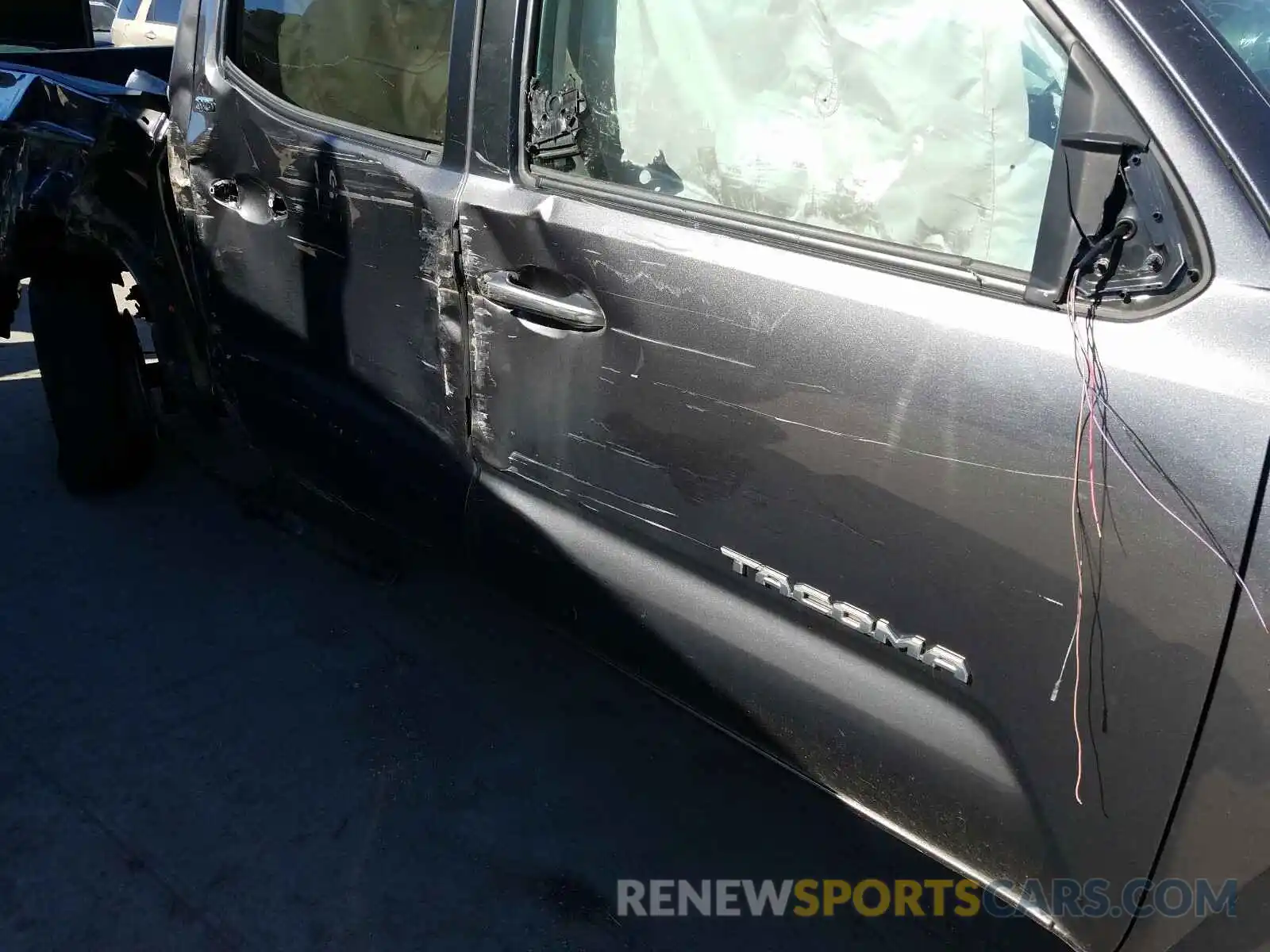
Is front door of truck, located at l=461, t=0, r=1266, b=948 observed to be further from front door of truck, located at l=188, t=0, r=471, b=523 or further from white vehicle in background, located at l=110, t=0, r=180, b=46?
white vehicle in background, located at l=110, t=0, r=180, b=46

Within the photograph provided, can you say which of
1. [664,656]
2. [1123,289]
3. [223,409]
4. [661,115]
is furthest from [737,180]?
[223,409]

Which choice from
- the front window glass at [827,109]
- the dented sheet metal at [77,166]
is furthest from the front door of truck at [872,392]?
the dented sheet metal at [77,166]

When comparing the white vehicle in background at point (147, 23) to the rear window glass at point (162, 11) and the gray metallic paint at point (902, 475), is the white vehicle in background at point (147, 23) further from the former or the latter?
the gray metallic paint at point (902, 475)

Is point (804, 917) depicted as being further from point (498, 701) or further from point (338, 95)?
point (338, 95)

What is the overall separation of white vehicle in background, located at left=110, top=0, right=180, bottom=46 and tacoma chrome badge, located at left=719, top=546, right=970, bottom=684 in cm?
1278

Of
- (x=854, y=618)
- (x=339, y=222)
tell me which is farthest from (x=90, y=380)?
(x=854, y=618)

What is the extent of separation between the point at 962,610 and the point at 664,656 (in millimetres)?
636

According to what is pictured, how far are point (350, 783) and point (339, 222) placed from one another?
1.29 meters

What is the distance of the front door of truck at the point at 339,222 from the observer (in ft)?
7.52

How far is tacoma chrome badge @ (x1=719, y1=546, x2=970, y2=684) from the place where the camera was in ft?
5.45

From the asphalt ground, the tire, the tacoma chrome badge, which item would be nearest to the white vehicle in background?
the tire

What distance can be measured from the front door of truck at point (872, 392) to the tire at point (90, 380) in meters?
1.97

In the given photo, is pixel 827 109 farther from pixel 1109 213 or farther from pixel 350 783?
pixel 350 783

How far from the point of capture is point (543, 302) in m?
2.04
